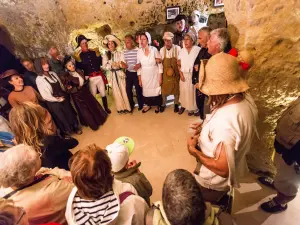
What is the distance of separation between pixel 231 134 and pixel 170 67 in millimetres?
3049

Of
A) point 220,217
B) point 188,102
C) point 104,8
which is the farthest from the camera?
point 104,8

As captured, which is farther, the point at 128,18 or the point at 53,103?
the point at 128,18

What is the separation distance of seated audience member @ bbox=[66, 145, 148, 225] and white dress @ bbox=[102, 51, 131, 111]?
3.43m

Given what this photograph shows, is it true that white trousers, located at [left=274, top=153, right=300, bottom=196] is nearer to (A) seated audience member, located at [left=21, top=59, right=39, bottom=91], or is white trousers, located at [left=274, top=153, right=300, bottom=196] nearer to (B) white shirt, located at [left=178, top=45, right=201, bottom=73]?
(B) white shirt, located at [left=178, top=45, right=201, bottom=73]

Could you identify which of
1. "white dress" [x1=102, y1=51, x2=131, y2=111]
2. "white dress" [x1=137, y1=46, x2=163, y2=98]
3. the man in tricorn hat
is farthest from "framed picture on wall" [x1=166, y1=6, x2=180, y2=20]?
the man in tricorn hat

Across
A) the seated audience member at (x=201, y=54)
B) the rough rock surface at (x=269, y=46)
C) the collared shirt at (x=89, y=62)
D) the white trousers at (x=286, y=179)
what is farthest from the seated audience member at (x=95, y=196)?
the collared shirt at (x=89, y=62)

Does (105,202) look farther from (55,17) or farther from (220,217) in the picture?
(55,17)

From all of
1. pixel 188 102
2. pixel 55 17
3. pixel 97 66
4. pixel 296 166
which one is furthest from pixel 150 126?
pixel 55 17

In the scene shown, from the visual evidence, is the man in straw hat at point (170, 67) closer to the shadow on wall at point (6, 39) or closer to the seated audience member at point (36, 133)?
the seated audience member at point (36, 133)

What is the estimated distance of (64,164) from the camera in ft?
8.87

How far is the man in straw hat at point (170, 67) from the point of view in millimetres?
4461

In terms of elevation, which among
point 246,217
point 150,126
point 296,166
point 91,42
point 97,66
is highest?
point 91,42

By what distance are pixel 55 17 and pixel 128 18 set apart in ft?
6.21

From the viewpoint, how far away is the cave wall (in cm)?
552
